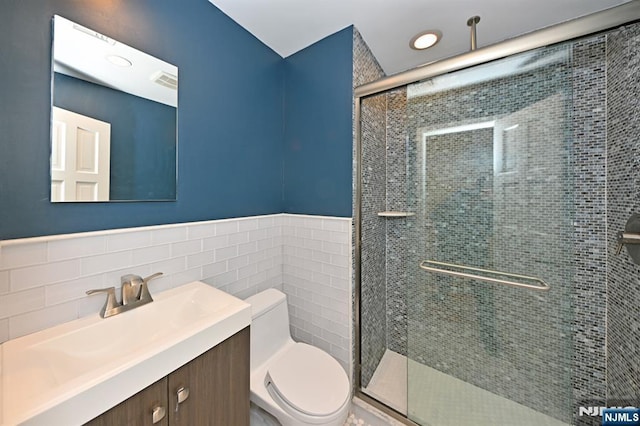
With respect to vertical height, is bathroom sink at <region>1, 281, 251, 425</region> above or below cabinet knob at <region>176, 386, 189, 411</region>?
above

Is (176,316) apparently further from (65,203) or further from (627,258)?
(627,258)

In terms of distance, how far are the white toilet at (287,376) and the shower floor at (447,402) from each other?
1.80 feet

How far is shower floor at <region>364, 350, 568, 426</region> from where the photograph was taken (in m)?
1.37

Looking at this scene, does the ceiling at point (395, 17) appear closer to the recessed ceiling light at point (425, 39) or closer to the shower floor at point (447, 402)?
the recessed ceiling light at point (425, 39)

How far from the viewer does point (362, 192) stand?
1.59 m

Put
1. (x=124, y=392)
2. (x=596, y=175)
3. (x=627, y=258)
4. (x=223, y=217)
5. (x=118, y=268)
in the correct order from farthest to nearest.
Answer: (x=223, y=217) → (x=596, y=175) → (x=627, y=258) → (x=118, y=268) → (x=124, y=392)

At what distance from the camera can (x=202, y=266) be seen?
133 cm

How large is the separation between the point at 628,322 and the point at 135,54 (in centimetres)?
263

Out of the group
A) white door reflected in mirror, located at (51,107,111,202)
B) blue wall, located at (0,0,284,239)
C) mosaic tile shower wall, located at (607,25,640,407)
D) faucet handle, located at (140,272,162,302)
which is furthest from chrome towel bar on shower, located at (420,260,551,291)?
white door reflected in mirror, located at (51,107,111,202)

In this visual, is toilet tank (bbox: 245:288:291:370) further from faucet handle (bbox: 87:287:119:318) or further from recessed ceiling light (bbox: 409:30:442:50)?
recessed ceiling light (bbox: 409:30:442:50)

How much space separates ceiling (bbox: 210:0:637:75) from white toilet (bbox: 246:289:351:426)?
1.73 metres

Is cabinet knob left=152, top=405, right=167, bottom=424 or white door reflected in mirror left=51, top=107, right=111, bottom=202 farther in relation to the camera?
white door reflected in mirror left=51, top=107, right=111, bottom=202

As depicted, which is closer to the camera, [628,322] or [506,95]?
[628,322]

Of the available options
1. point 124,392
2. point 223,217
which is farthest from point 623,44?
point 124,392
